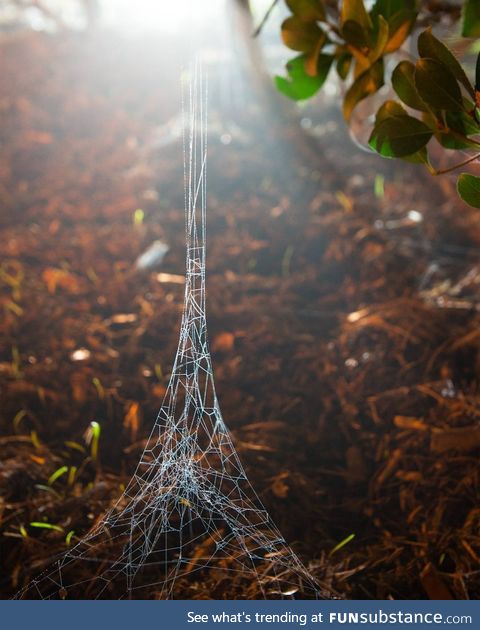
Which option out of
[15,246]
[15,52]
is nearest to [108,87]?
[15,52]

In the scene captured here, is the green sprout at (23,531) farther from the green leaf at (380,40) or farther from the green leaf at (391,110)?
the green leaf at (380,40)

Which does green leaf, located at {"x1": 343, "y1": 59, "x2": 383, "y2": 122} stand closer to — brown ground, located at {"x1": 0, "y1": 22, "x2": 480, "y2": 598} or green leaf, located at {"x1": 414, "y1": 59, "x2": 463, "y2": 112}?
green leaf, located at {"x1": 414, "y1": 59, "x2": 463, "y2": 112}

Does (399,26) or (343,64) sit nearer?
(399,26)

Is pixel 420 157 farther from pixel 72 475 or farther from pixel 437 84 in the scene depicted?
pixel 72 475

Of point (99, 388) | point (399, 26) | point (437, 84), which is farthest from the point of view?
point (99, 388)

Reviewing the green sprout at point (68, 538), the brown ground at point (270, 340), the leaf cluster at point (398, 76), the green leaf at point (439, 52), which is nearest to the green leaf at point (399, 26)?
the leaf cluster at point (398, 76)

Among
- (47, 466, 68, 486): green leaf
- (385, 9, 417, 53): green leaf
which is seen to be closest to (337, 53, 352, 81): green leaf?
(385, 9, 417, 53): green leaf

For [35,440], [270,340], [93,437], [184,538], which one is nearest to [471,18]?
[270,340]
